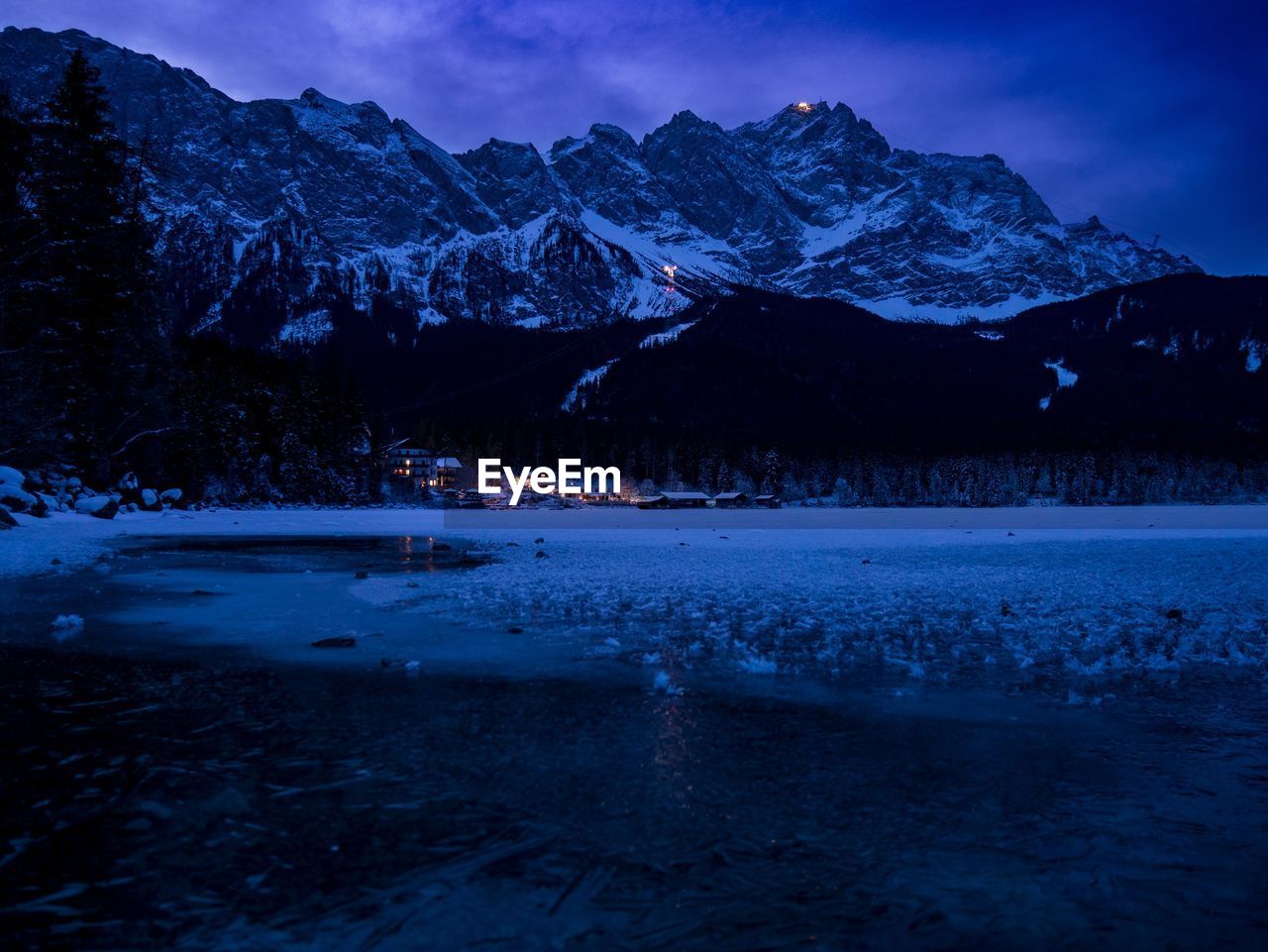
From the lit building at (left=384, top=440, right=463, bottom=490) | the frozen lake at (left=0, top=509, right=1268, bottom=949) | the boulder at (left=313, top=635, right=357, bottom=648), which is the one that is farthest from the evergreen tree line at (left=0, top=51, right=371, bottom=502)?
the lit building at (left=384, top=440, right=463, bottom=490)

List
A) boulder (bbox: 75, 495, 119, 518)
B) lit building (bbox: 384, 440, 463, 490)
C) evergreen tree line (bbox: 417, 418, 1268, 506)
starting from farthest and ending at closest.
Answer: evergreen tree line (bbox: 417, 418, 1268, 506) < lit building (bbox: 384, 440, 463, 490) < boulder (bbox: 75, 495, 119, 518)

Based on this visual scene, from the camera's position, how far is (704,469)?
16038 centimetres

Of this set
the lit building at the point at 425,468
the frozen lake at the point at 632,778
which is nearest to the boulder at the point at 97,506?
the frozen lake at the point at 632,778

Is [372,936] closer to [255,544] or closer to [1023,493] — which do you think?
[255,544]

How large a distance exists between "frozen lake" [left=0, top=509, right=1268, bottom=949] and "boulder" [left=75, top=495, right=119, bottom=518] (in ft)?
107

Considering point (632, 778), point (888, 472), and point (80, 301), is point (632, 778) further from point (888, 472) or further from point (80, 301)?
point (888, 472)

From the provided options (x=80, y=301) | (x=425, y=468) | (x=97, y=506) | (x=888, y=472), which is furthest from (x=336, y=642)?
(x=888, y=472)

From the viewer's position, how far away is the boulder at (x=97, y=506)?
42062 mm

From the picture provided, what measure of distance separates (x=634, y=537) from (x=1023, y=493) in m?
147

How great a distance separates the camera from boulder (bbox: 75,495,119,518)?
42062 mm

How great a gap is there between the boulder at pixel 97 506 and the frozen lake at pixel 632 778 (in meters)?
32.7

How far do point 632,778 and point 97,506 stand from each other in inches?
1848

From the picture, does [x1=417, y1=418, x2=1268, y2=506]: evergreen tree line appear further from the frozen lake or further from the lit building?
the frozen lake

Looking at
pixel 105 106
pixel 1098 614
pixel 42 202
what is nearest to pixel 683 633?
pixel 1098 614
